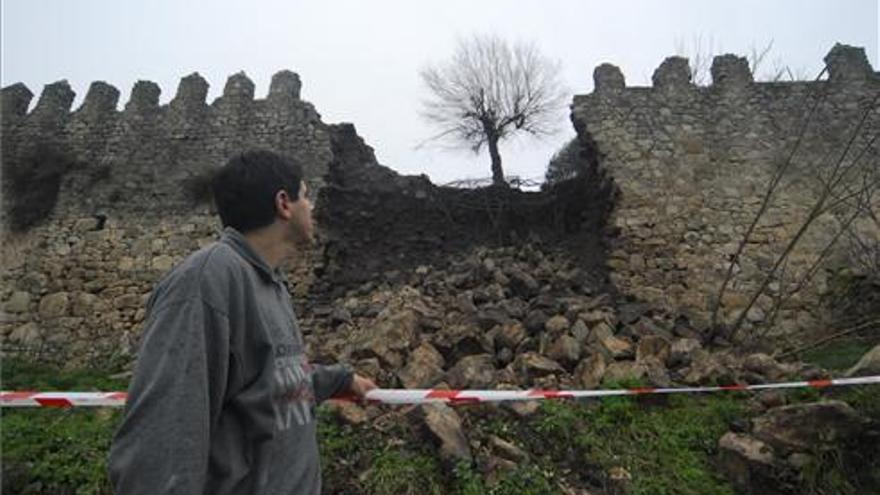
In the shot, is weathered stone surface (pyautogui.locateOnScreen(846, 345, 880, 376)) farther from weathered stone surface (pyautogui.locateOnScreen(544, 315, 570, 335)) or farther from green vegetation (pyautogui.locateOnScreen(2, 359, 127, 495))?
green vegetation (pyautogui.locateOnScreen(2, 359, 127, 495))

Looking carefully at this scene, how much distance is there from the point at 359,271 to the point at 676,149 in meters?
5.26

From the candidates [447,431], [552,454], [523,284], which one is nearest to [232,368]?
[447,431]

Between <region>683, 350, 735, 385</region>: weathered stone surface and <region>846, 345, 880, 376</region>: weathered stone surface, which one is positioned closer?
<region>846, 345, 880, 376</region>: weathered stone surface

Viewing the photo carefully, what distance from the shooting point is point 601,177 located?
9.56m

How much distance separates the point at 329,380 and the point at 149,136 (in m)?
9.59

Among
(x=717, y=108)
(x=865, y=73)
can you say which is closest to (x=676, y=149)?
(x=717, y=108)

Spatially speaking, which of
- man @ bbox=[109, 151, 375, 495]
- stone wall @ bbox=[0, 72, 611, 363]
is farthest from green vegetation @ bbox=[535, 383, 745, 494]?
stone wall @ bbox=[0, 72, 611, 363]

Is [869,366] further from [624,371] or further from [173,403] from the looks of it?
[173,403]

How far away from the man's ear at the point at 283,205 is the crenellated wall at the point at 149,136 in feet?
26.7

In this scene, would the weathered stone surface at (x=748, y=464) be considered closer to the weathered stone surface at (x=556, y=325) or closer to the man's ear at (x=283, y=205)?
the weathered stone surface at (x=556, y=325)

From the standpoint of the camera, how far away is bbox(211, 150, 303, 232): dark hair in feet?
6.23

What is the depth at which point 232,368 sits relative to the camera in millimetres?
1580

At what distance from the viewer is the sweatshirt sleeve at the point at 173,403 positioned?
1.30 m

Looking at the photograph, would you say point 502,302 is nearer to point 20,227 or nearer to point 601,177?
point 601,177
